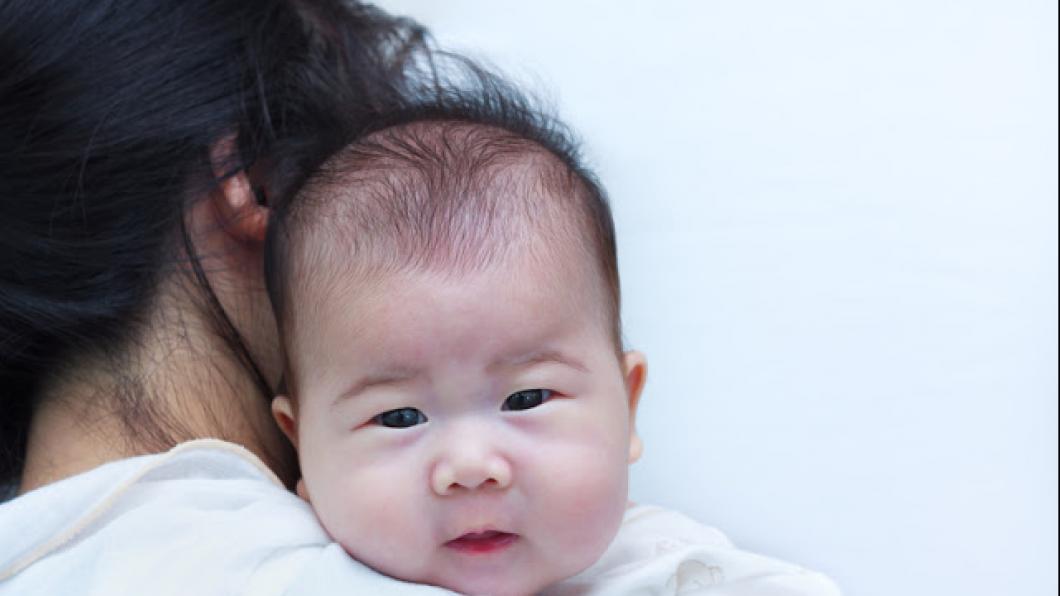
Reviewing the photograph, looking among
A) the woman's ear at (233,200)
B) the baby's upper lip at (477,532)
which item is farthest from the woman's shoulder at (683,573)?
the woman's ear at (233,200)

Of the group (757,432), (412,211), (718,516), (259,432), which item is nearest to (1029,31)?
(757,432)

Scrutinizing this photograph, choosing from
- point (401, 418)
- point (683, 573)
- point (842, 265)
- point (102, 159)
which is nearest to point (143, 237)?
point (102, 159)

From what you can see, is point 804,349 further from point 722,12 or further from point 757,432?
point 722,12

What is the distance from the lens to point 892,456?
3.99 ft

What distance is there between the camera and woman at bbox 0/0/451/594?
93 cm

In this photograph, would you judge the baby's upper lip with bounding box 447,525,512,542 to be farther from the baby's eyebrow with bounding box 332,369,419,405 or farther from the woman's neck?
the woman's neck

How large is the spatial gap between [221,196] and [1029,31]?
907 mm

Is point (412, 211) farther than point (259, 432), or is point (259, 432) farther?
point (259, 432)

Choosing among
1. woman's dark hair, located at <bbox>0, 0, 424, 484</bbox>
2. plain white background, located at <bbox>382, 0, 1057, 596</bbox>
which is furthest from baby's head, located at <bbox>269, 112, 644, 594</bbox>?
plain white background, located at <bbox>382, 0, 1057, 596</bbox>

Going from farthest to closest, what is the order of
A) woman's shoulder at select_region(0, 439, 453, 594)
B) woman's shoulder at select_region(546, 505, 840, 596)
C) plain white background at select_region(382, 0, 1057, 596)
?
plain white background at select_region(382, 0, 1057, 596)
woman's shoulder at select_region(546, 505, 840, 596)
woman's shoulder at select_region(0, 439, 453, 594)

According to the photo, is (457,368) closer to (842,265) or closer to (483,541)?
(483,541)

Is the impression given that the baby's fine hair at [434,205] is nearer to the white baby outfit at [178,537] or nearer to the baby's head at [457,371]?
the baby's head at [457,371]

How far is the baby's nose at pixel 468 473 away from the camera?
79cm

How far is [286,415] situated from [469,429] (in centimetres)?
20
